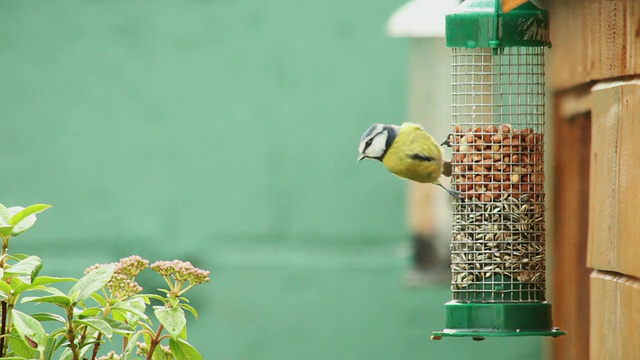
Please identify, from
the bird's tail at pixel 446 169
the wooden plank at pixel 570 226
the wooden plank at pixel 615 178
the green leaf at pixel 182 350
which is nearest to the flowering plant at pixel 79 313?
the green leaf at pixel 182 350

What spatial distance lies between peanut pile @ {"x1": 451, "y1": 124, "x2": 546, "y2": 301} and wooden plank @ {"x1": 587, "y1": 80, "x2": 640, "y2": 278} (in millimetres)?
143

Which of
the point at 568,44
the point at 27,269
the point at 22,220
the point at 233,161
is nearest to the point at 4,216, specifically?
the point at 22,220

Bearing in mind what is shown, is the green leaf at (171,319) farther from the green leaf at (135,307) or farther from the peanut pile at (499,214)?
the peanut pile at (499,214)

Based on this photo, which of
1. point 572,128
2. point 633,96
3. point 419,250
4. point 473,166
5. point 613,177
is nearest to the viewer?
point 633,96

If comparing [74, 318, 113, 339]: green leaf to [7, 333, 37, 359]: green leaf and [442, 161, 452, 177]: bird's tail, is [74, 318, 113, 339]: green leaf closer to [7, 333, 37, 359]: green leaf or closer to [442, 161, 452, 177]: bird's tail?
[7, 333, 37, 359]: green leaf

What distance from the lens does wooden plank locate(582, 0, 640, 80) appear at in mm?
2248

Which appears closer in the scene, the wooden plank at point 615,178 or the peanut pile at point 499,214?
the wooden plank at point 615,178

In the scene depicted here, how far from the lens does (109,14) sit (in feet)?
16.7

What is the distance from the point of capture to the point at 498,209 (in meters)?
2.67

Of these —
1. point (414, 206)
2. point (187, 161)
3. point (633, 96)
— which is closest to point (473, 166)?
point (633, 96)

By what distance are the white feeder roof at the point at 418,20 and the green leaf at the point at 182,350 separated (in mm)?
3111

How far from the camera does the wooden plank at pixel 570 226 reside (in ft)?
10.6

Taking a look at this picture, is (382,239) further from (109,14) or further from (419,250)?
(109,14)

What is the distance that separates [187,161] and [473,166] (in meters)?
2.56
